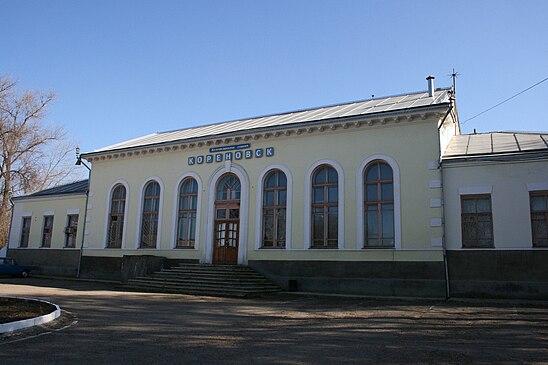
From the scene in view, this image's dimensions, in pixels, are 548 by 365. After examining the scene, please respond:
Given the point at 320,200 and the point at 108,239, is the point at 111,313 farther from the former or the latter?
the point at 108,239

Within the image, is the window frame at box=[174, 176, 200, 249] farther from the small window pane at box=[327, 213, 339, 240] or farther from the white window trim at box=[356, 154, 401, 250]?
the white window trim at box=[356, 154, 401, 250]

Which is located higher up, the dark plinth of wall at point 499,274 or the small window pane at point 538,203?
the small window pane at point 538,203

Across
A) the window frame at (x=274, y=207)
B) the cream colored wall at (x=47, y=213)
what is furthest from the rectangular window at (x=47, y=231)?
the window frame at (x=274, y=207)

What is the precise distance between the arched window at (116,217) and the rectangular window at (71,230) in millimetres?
2976

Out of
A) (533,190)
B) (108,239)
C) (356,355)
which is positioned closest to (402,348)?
(356,355)

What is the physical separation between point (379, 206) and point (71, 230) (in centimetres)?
1770

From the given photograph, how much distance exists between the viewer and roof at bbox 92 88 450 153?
1831 centimetres

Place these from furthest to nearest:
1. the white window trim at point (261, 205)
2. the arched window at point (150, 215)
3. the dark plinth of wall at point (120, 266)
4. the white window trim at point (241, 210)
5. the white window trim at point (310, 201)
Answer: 1. the arched window at point (150, 215)
2. the dark plinth of wall at point (120, 266)
3. the white window trim at point (241, 210)
4. the white window trim at point (261, 205)
5. the white window trim at point (310, 201)

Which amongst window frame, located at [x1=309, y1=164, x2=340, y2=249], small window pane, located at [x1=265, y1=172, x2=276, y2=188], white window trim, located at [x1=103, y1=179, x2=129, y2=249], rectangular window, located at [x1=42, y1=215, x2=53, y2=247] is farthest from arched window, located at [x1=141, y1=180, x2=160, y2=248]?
A: window frame, located at [x1=309, y1=164, x2=340, y2=249]

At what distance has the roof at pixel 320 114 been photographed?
60.1 ft

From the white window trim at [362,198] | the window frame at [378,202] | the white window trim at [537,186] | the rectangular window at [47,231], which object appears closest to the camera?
the white window trim at [537,186]

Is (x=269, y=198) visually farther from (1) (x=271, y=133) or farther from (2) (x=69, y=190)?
(2) (x=69, y=190)

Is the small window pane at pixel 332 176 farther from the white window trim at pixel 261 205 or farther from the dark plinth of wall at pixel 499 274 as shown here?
the dark plinth of wall at pixel 499 274

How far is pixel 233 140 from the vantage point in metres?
21.0
